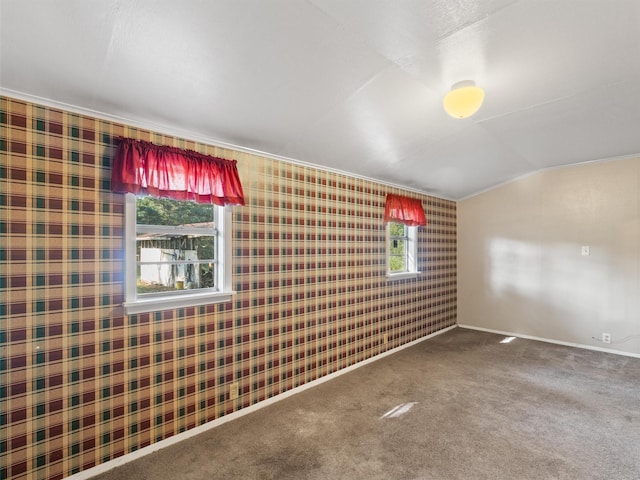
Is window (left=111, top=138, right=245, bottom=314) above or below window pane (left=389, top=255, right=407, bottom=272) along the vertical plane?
above

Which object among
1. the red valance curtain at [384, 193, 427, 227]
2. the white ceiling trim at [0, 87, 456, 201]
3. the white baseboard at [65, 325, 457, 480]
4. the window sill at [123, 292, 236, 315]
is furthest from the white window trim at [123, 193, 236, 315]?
the red valance curtain at [384, 193, 427, 227]

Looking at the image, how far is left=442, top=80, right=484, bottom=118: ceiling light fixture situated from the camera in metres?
2.15

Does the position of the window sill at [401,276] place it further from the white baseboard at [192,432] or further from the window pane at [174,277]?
the window pane at [174,277]

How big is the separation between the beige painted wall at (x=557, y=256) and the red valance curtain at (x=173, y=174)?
13.9 ft

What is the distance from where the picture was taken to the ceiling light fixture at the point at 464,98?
2.15m

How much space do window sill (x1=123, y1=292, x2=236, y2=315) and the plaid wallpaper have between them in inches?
1.9

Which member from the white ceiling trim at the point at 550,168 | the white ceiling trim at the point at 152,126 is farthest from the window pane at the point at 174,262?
the white ceiling trim at the point at 550,168

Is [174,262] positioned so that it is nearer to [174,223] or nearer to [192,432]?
[174,223]

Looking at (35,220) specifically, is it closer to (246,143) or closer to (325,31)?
(246,143)

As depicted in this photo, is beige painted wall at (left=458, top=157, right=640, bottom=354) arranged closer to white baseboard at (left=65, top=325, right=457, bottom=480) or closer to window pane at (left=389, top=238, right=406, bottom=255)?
window pane at (left=389, top=238, right=406, bottom=255)

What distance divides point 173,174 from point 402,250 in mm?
3280

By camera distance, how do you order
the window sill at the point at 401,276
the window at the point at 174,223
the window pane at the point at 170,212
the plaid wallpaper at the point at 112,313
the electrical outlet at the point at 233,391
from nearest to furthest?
the plaid wallpaper at the point at 112,313 → the window at the point at 174,223 → the window pane at the point at 170,212 → the electrical outlet at the point at 233,391 → the window sill at the point at 401,276

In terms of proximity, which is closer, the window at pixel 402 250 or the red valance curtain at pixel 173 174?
the red valance curtain at pixel 173 174

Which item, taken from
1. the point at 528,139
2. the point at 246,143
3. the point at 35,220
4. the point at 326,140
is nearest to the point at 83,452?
the point at 35,220
